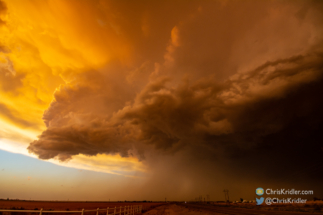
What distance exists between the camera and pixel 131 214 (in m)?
24.0

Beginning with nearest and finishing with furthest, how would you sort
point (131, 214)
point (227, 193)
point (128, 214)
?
point (128, 214), point (131, 214), point (227, 193)

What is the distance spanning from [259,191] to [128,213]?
11197cm

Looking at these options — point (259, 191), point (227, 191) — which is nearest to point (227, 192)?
point (227, 191)

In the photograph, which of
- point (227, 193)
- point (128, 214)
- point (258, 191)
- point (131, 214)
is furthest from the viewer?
point (227, 193)

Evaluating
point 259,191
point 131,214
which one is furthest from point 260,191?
point 131,214

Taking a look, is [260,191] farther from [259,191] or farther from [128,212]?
[128,212]

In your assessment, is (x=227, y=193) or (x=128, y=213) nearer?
(x=128, y=213)

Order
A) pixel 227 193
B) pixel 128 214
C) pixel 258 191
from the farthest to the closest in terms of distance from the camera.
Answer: pixel 227 193, pixel 258 191, pixel 128 214

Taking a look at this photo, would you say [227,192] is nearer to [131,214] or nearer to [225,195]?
[225,195]

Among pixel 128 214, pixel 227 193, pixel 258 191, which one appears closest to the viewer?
pixel 128 214

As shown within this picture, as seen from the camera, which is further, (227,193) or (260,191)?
(227,193)

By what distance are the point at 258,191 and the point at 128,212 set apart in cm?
10960

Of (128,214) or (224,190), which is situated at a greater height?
(128,214)

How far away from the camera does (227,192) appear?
142875 millimetres
